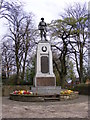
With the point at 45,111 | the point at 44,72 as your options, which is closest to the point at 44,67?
the point at 44,72

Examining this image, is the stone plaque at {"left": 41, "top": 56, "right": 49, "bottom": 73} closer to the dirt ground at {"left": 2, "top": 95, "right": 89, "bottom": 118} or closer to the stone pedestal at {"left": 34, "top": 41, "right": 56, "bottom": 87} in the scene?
the stone pedestal at {"left": 34, "top": 41, "right": 56, "bottom": 87}

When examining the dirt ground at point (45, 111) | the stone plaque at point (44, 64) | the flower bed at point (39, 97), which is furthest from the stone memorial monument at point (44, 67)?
the dirt ground at point (45, 111)

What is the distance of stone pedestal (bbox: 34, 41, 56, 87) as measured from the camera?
14.7 m

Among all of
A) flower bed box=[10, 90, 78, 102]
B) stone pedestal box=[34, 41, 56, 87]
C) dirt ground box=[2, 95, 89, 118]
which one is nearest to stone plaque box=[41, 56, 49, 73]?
stone pedestal box=[34, 41, 56, 87]

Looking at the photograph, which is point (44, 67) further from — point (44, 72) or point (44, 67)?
point (44, 72)

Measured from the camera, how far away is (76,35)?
24.0 m

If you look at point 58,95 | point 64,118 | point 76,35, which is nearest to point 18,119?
point 64,118

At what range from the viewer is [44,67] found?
15367 mm

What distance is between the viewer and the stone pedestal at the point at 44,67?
48.1ft

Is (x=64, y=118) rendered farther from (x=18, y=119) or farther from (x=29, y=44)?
(x=29, y=44)

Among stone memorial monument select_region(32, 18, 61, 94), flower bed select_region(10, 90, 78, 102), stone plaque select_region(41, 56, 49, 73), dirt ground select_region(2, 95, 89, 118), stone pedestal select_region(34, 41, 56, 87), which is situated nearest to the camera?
dirt ground select_region(2, 95, 89, 118)

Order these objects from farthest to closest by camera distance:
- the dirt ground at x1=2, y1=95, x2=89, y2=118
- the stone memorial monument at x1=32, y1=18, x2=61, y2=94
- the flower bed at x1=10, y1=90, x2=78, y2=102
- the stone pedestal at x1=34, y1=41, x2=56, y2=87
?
the stone pedestal at x1=34, y1=41, x2=56, y2=87 → the stone memorial monument at x1=32, y1=18, x2=61, y2=94 → the flower bed at x1=10, y1=90, x2=78, y2=102 → the dirt ground at x1=2, y1=95, x2=89, y2=118

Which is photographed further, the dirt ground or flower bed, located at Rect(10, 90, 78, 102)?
flower bed, located at Rect(10, 90, 78, 102)

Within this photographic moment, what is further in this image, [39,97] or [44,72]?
[44,72]
